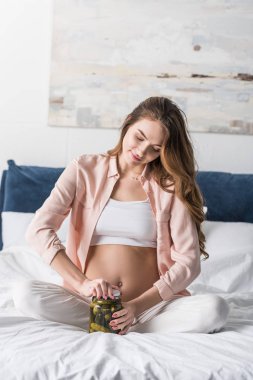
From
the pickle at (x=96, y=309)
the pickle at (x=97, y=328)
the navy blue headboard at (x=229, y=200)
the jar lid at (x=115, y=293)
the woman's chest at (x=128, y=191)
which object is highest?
the woman's chest at (x=128, y=191)

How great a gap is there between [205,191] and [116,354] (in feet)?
5.75

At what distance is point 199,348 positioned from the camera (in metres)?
1.78

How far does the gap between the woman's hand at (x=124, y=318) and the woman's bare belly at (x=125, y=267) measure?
18cm

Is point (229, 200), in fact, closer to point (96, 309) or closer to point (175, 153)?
point (175, 153)

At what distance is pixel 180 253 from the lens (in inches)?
87.4

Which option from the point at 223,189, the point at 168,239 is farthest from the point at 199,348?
the point at 223,189

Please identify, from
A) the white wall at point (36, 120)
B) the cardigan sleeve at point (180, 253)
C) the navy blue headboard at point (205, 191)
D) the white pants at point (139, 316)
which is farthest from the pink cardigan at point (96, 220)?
the white wall at point (36, 120)

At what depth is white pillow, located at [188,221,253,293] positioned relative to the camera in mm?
2742

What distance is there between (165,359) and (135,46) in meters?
2.21

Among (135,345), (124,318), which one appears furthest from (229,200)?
(135,345)

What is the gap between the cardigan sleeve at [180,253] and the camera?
2.14m

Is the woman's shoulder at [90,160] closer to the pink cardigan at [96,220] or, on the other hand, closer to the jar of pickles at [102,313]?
the pink cardigan at [96,220]

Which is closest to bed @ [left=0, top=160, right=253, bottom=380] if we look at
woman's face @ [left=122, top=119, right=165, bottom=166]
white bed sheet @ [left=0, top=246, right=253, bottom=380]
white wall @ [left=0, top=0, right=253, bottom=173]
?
white bed sheet @ [left=0, top=246, right=253, bottom=380]

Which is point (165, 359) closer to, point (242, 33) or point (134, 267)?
point (134, 267)
